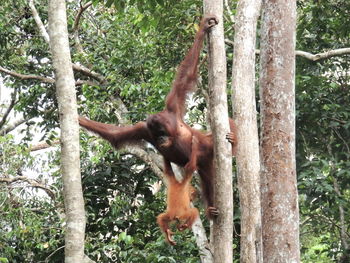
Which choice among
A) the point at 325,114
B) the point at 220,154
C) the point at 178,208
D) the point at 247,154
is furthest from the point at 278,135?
the point at 325,114

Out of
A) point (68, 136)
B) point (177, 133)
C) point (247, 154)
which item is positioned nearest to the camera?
point (68, 136)

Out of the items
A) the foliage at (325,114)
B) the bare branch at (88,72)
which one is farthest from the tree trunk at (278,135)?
the bare branch at (88,72)

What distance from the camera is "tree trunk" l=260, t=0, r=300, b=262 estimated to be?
296 centimetres

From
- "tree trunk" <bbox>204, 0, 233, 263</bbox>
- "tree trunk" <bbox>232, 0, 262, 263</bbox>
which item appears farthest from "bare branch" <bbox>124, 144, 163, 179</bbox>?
"tree trunk" <bbox>204, 0, 233, 263</bbox>

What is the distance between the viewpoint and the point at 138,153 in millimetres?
6305

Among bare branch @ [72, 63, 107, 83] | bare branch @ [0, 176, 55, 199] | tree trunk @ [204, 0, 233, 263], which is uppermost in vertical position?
bare branch @ [72, 63, 107, 83]

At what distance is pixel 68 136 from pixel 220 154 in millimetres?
866

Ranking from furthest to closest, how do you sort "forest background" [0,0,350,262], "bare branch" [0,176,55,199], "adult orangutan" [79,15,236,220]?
"bare branch" [0,176,55,199] → "forest background" [0,0,350,262] → "adult orangutan" [79,15,236,220]

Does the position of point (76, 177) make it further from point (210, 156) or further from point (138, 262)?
point (138, 262)

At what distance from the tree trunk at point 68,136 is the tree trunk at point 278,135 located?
94 centimetres

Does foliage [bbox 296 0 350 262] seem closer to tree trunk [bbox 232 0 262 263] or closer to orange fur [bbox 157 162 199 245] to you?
orange fur [bbox 157 162 199 245]

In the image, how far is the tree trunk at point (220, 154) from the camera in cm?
331

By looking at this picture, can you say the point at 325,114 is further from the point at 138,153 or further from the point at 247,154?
the point at 247,154

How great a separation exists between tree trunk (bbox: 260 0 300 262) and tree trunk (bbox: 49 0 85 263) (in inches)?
37.0
